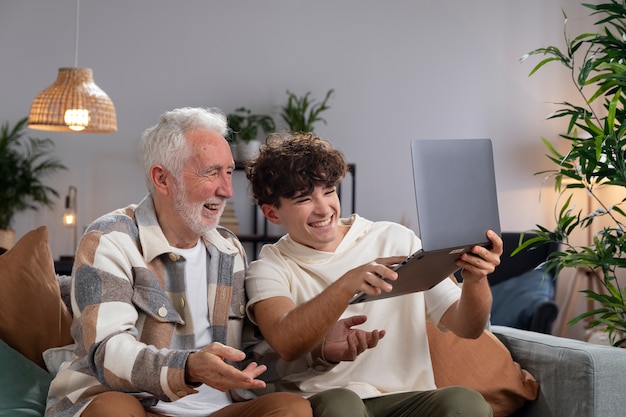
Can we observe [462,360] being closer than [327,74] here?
Yes

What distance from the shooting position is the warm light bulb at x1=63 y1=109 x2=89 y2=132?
190 inches

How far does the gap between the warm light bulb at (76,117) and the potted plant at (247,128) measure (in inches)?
53.3

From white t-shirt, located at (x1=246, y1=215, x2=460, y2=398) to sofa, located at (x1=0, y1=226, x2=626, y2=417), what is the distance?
253 mm

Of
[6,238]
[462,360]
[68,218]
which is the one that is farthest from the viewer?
[68,218]

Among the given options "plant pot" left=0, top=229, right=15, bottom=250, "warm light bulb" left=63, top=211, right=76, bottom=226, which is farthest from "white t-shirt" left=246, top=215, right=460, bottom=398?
"warm light bulb" left=63, top=211, right=76, bottom=226

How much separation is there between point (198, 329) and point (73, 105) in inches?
120

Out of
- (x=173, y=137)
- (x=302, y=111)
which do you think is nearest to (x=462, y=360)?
(x=173, y=137)

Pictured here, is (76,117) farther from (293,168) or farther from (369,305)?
(369,305)

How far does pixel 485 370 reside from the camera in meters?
2.41

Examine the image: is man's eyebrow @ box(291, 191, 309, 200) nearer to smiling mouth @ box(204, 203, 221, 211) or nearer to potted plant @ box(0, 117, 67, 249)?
smiling mouth @ box(204, 203, 221, 211)

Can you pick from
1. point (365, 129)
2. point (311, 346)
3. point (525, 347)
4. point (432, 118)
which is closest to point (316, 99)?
point (365, 129)

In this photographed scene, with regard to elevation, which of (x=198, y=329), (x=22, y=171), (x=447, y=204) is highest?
(x=22, y=171)

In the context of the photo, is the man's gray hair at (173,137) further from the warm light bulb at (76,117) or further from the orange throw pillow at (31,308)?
the warm light bulb at (76,117)

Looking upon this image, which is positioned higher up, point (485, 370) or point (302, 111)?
point (302, 111)
